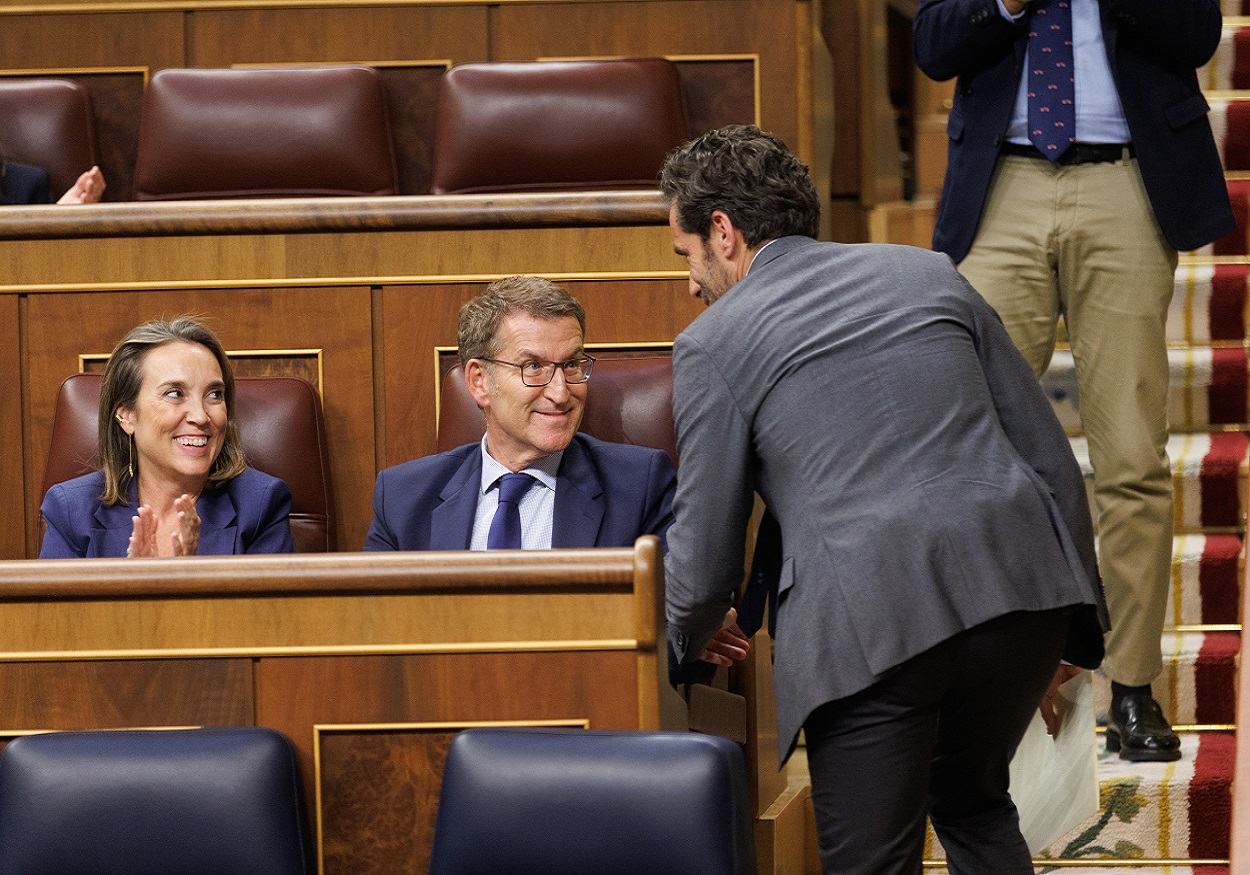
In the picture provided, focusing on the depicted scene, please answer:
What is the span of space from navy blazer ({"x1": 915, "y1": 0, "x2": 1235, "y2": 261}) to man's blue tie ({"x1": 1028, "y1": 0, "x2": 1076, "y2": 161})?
15 mm

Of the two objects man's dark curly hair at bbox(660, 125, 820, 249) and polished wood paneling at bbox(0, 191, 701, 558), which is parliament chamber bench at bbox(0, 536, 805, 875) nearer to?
man's dark curly hair at bbox(660, 125, 820, 249)

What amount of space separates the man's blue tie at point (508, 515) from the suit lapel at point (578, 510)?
0.03 metres

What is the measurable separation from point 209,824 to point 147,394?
21.7 inches

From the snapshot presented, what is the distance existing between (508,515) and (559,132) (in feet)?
2.15

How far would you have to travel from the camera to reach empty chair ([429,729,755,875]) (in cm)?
91

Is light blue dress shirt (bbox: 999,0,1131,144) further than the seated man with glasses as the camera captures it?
Yes

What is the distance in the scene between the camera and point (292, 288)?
1608 millimetres

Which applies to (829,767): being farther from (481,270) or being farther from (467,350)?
(481,270)

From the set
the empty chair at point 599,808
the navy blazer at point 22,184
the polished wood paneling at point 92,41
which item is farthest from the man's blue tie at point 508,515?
the polished wood paneling at point 92,41

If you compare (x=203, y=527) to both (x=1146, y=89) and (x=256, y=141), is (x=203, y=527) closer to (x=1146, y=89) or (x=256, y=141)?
(x=256, y=141)

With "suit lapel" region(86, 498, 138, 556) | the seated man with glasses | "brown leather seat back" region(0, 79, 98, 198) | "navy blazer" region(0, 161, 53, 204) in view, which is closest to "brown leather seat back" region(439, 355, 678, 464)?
the seated man with glasses

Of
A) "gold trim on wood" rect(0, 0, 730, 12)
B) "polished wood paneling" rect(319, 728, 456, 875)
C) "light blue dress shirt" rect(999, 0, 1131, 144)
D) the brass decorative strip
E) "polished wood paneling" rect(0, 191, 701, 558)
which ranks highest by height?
"gold trim on wood" rect(0, 0, 730, 12)

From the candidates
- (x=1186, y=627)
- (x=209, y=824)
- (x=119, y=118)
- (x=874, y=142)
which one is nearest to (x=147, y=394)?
(x=209, y=824)

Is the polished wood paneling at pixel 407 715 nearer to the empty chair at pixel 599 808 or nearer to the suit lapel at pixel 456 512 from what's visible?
the empty chair at pixel 599 808
